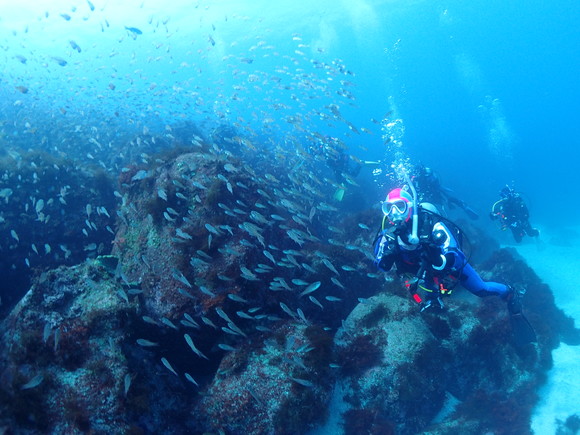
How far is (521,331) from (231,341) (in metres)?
7.51

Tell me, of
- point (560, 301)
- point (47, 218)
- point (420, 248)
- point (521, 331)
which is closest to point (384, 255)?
point (420, 248)

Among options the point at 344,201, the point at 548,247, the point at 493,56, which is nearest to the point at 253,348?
the point at 344,201

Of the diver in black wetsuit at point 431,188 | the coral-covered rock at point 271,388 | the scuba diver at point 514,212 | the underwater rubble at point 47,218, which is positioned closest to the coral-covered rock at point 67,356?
the coral-covered rock at point 271,388

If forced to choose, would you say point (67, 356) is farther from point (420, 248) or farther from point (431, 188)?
point (431, 188)

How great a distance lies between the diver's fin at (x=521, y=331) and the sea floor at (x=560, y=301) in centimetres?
131

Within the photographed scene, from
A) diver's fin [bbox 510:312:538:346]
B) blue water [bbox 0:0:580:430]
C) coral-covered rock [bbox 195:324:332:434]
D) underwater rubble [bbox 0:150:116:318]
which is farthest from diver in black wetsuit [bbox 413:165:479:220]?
underwater rubble [bbox 0:150:116:318]

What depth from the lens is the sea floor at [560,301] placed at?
291 inches

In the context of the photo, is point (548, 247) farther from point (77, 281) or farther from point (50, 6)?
point (50, 6)

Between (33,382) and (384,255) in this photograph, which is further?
(384,255)

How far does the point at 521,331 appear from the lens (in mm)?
8039

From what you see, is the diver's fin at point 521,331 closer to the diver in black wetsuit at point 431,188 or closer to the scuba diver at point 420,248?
the scuba diver at point 420,248

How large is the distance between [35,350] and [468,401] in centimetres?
889

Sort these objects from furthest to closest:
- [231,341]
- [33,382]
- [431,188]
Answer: [431,188] < [231,341] < [33,382]

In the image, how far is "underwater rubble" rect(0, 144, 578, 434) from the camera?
440 cm
